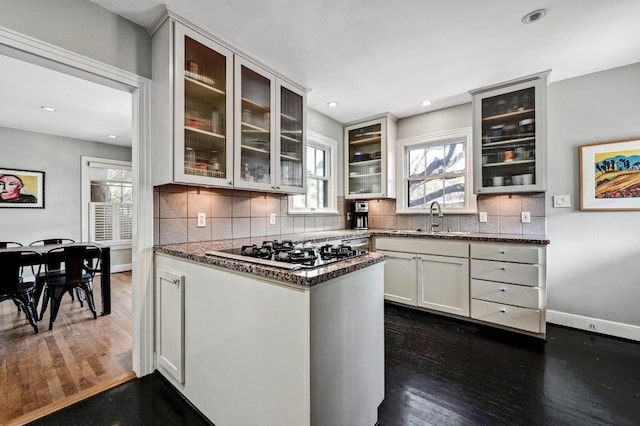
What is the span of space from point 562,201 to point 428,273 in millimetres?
1502

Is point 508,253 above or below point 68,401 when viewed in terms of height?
above

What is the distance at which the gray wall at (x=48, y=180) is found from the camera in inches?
164

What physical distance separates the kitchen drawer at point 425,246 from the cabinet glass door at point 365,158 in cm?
79

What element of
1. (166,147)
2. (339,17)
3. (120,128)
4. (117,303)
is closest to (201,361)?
(166,147)

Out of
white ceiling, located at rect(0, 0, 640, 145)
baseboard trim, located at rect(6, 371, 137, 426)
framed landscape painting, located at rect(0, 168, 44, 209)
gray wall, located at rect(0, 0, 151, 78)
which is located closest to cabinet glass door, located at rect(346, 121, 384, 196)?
white ceiling, located at rect(0, 0, 640, 145)

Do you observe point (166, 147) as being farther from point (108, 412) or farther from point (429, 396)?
point (429, 396)

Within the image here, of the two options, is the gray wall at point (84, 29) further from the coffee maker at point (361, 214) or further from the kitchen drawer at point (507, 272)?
the kitchen drawer at point (507, 272)

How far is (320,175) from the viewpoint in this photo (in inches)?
145

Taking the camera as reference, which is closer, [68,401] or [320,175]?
[68,401]

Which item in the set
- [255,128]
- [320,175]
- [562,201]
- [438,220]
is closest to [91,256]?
[255,128]

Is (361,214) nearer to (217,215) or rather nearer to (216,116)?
(217,215)

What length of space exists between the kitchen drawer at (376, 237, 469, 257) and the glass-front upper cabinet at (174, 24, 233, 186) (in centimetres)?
196

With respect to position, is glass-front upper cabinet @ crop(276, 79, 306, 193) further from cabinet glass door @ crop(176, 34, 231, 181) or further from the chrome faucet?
the chrome faucet

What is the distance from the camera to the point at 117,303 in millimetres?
3398
